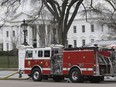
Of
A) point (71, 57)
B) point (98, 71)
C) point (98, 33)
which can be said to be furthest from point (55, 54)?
point (98, 33)

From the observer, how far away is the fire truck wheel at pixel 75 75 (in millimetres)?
26297

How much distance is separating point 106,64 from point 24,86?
5.98 meters

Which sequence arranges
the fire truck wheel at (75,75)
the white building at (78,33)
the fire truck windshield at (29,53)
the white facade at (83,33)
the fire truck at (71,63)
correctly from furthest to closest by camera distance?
the white facade at (83,33) < the white building at (78,33) < the fire truck windshield at (29,53) < the fire truck wheel at (75,75) < the fire truck at (71,63)

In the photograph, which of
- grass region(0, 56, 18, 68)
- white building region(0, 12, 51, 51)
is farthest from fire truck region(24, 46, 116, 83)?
white building region(0, 12, 51, 51)

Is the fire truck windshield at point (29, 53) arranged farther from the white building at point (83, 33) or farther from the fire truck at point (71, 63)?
the white building at point (83, 33)

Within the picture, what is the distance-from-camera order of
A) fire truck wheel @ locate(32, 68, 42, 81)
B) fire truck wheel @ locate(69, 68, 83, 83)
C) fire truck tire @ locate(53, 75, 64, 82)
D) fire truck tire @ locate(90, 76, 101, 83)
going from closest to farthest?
fire truck wheel @ locate(69, 68, 83, 83), fire truck tire @ locate(90, 76, 101, 83), fire truck wheel @ locate(32, 68, 42, 81), fire truck tire @ locate(53, 75, 64, 82)

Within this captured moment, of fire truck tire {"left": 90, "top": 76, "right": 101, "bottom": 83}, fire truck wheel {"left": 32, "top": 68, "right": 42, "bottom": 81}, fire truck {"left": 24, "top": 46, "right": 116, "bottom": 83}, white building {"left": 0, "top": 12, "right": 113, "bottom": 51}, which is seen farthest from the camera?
white building {"left": 0, "top": 12, "right": 113, "bottom": 51}

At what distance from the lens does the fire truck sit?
25906 mm

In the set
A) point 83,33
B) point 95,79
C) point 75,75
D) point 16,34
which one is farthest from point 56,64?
point 16,34

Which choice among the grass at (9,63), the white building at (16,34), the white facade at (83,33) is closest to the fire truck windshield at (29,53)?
the grass at (9,63)

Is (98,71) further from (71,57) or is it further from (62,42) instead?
(62,42)

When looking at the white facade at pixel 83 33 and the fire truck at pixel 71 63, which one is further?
the white facade at pixel 83 33

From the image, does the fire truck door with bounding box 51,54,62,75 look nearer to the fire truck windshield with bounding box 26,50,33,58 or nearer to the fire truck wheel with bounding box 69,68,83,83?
the fire truck wheel with bounding box 69,68,83,83

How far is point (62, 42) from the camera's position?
137ft
